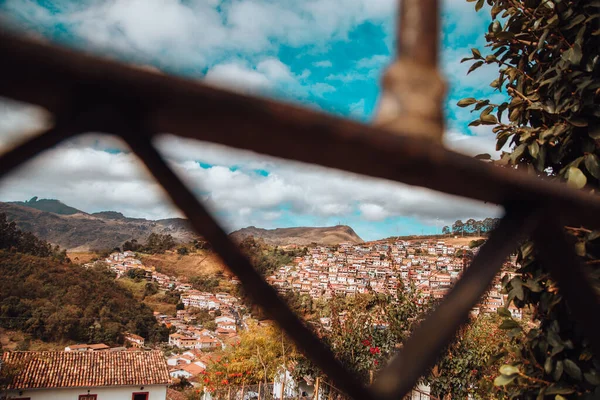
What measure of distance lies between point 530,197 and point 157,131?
53 centimetres

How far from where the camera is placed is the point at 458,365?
20.0ft

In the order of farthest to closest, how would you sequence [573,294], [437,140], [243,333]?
[243,333]
[573,294]
[437,140]

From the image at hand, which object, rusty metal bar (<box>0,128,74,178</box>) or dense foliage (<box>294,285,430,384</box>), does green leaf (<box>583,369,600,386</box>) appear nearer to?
rusty metal bar (<box>0,128,74,178</box>)

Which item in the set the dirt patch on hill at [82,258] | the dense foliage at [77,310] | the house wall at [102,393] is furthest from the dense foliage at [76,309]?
the house wall at [102,393]

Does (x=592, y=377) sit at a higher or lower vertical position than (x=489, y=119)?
lower

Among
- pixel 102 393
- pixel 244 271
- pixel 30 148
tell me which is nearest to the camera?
pixel 30 148

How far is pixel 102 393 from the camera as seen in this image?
47.9 feet

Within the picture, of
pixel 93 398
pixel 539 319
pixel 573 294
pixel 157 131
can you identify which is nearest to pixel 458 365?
pixel 539 319

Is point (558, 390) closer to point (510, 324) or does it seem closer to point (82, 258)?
point (510, 324)

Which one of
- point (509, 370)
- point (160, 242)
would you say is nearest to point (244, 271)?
point (160, 242)

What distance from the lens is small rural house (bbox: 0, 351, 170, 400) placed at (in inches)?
480

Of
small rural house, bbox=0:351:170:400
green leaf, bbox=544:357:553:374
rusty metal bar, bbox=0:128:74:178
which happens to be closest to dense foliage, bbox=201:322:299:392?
small rural house, bbox=0:351:170:400

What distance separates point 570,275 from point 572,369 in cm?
101

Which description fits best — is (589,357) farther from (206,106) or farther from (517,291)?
(206,106)
